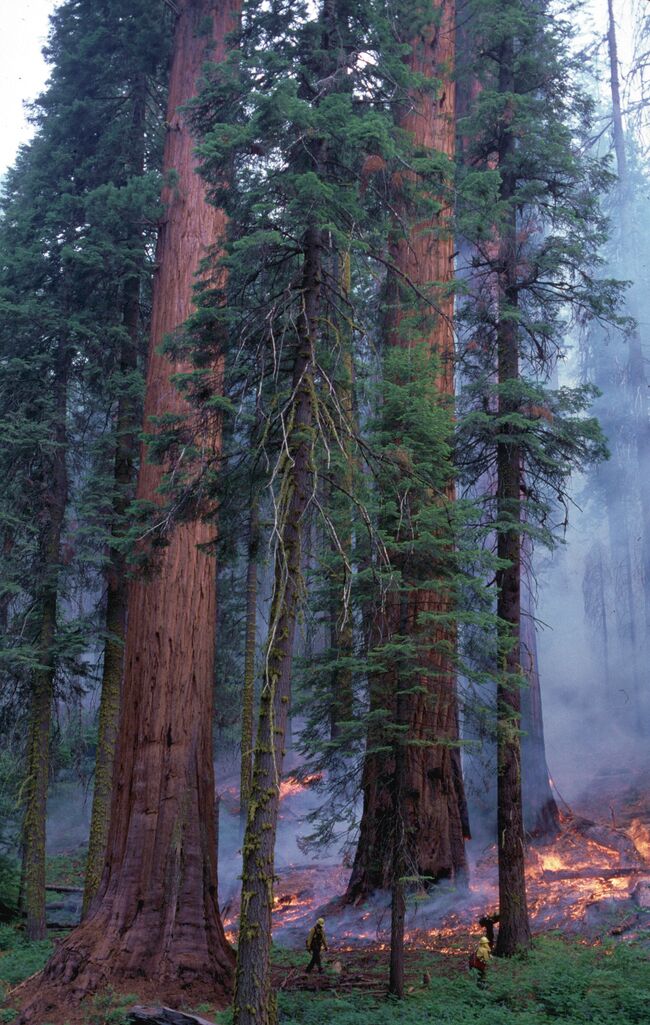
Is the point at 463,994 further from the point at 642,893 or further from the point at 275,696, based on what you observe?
the point at 275,696

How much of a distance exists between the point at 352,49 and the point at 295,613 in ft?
18.3

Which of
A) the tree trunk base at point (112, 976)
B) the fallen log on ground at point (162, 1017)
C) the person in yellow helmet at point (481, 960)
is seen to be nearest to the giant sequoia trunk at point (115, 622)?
the tree trunk base at point (112, 976)

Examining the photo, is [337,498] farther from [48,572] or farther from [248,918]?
[48,572]

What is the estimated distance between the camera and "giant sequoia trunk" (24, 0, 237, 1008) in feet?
25.4

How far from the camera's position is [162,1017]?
21.5 ft

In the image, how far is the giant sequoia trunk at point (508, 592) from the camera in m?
8.46

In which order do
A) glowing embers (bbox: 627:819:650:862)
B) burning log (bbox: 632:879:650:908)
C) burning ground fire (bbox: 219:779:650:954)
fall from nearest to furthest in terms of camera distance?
burning log (bbox: 632:879:650:908)
burning ground fire (bbox: 219:779:650:954)
glowing embers (bbox: 627:819:650:862)

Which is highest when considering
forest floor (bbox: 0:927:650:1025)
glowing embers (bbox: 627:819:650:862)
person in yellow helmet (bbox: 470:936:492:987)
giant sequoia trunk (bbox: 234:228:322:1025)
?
giant sequoia trunk (bbox: 234:228:322:1025)

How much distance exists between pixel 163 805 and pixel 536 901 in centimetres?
510

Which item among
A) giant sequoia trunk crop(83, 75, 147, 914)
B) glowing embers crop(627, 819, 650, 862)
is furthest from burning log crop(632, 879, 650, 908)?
giant sequoia trunk crop(83, 75, 147, 914)

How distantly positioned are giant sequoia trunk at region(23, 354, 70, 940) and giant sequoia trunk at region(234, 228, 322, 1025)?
6.27m

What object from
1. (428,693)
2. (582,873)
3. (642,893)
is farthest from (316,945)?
(582,873)

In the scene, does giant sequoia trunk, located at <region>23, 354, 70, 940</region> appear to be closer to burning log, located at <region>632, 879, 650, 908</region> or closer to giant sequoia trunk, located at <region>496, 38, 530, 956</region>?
giant sequoia trunk, located at <region>496, 38, 530, 956</region>

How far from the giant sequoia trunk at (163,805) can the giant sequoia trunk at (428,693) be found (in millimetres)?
1826
